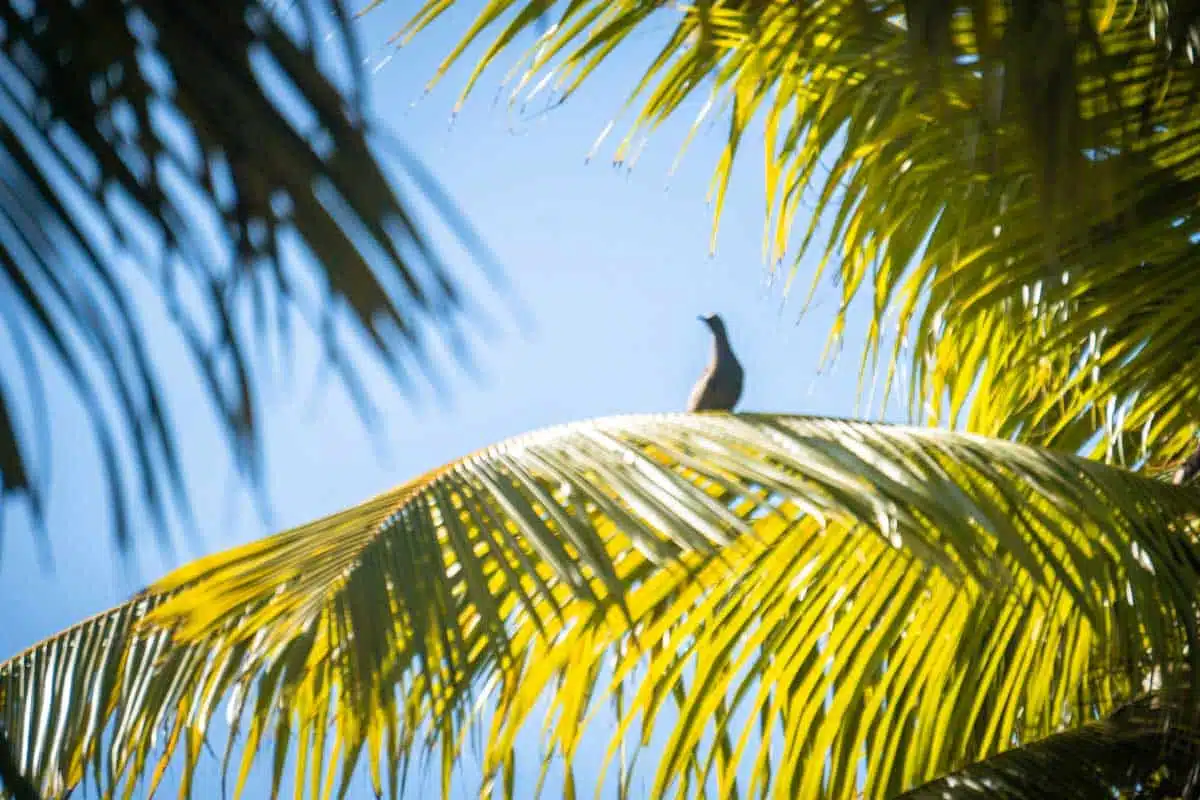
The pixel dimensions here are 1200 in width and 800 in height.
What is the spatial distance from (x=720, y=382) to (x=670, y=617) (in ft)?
9.59

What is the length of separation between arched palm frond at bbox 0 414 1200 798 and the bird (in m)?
2.40

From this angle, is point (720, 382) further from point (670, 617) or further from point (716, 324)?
point (670, 617)

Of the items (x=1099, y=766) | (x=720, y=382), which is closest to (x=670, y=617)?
(x=1099, y=766)

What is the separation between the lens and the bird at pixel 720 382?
4871mm

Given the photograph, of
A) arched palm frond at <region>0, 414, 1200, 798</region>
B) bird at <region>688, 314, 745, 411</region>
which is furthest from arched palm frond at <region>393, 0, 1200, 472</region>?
bird at <region>688, 314, 745, 411</region>

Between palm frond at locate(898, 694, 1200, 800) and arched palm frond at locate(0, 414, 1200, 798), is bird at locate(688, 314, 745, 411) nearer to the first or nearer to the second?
arched palm frond at locate(0, 414, 1200, 798)

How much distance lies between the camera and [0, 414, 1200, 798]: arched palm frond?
1.49 m

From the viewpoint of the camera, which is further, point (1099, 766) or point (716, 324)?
point (716, 324)

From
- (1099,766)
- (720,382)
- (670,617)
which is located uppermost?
(720,382)

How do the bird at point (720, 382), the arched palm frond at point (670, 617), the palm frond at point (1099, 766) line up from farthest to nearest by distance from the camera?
the bird at point (720, 382), the palm frond at point (1099, 766), the arched palm frond at point (670, 617)

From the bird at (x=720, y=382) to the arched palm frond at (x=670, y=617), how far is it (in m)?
2.40

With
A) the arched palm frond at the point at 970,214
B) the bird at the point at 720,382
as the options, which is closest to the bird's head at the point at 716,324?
the bird at the point at 720,382

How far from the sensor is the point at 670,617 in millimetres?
2066

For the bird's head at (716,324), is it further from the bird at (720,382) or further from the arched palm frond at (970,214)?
the arched palm frond at (970,214)
